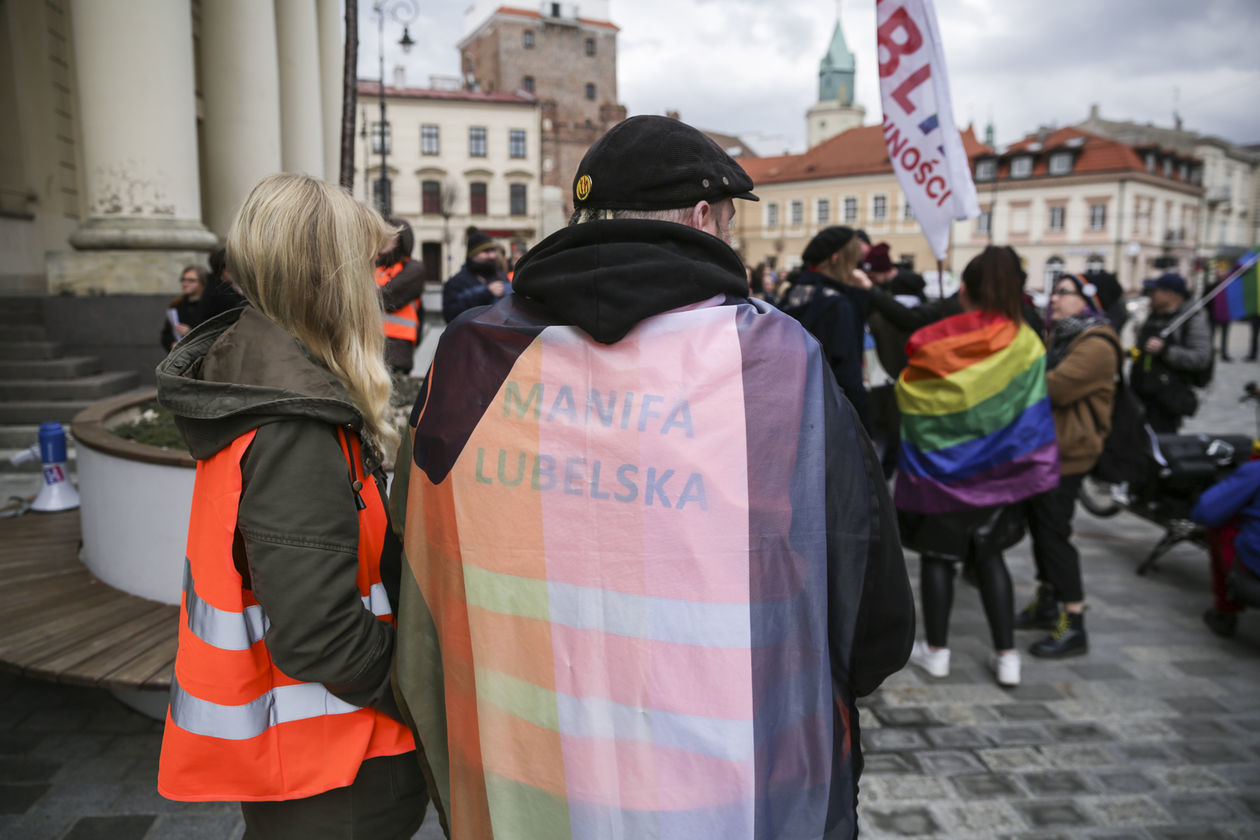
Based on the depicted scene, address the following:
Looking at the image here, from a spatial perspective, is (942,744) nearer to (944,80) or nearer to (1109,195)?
(944,80)

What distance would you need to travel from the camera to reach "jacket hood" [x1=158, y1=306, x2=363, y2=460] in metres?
1.54

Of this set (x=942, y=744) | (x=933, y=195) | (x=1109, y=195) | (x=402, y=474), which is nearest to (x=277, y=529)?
(x=402, y=474)

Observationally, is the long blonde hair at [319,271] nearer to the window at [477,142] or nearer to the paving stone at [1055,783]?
the paving stone at [1055,783]

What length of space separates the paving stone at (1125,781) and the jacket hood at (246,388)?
3153mm

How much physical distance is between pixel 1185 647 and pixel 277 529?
16.2 feet

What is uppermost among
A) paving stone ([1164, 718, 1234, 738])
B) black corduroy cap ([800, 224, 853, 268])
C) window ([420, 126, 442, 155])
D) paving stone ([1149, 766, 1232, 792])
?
window ([420, 126, 442, 155])

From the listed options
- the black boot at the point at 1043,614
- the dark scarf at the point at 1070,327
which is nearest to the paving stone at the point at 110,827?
the black boot at the point at 1043,614

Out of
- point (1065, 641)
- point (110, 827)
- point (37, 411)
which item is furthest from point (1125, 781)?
point (37, 411)

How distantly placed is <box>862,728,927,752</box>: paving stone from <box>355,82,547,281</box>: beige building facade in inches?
2065

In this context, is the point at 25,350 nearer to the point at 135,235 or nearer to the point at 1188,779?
the point at 135,235

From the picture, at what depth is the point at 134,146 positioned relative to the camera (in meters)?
8.14

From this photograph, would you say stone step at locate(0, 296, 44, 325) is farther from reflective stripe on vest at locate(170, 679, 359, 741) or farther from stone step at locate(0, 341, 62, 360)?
reflective stripe on vest at locate(170, 679, 359, 741)

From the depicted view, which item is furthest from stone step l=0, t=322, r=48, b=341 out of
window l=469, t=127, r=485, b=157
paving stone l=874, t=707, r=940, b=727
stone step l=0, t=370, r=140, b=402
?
window l=469, t=127, r=485, b=157

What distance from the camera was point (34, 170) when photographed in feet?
37.5
